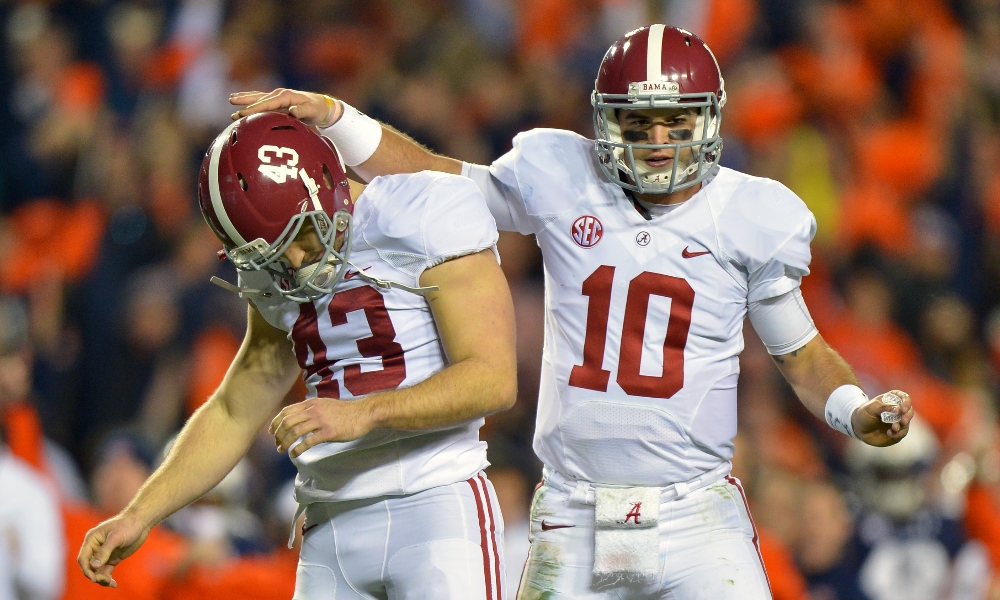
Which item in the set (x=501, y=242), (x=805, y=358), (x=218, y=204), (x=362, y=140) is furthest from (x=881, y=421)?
(x=501, y=242)

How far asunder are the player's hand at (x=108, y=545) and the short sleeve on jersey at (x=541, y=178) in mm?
1041

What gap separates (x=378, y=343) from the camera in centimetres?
270

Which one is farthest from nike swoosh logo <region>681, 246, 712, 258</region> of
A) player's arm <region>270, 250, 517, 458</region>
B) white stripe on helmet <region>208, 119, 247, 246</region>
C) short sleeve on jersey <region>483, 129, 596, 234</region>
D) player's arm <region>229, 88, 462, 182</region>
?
white stripe on helmet <region>208, 119, 247, 246</region>

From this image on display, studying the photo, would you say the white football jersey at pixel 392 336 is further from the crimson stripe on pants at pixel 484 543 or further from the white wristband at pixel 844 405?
the white wristband at pixel 844 405

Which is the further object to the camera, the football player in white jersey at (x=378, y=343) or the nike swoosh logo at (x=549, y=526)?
the nike swoosh logo at (x=549, y=526)

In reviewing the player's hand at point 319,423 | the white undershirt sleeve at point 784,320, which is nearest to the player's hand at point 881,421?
the white undershirt sleeve at point 784,320

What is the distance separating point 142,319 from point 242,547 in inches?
74.2

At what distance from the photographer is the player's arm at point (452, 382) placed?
2.39 metres

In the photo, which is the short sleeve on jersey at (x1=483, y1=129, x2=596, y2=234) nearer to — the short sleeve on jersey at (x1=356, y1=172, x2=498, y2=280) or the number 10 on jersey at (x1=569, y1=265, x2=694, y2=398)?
the number 10 on jersey at (x1=569, y1=265, x2=694, y2=398)

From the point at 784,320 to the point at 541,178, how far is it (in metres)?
0.62

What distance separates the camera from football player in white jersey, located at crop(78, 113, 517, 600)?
8.48 feet

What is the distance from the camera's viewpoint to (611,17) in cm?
757

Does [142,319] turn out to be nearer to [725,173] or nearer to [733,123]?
[733,123]

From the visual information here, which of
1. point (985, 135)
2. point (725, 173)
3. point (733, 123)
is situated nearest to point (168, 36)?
point (733, 123)
